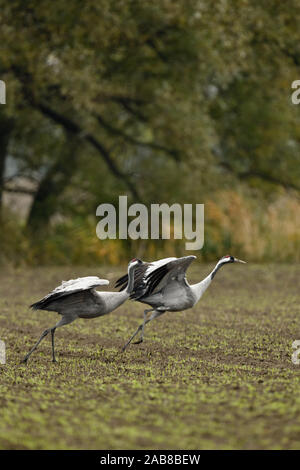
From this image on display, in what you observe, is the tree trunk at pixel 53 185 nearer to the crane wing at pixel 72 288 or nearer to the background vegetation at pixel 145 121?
the background vegetation at pixel 145 121

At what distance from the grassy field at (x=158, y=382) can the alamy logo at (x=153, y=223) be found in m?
5.42

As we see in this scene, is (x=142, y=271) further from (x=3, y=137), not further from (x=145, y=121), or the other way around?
(x=3, y=137)

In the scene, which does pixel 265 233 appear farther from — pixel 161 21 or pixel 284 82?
pixel 161 21

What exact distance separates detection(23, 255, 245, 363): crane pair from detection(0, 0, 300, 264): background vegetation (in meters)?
7.49

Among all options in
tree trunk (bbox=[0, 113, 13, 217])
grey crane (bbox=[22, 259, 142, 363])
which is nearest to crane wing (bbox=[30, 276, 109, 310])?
grey crane (bbox=[22, 259, 142, 363])

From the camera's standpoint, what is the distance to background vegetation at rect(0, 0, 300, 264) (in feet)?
44.6

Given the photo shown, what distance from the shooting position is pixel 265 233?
51.8 ft

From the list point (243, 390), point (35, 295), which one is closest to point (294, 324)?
point (243, 390)

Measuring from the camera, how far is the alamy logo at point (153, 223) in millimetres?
15430

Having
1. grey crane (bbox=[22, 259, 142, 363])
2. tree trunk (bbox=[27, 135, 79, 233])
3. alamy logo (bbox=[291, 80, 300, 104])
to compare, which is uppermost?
alamy logo (bbox=[291, 80, 300, 104])

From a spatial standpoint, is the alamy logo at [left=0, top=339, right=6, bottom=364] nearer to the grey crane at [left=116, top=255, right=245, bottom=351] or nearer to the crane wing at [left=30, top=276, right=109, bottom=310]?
the crane wing at [left=30, top=276, right=109, bottom=310]

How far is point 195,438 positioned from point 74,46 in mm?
10468

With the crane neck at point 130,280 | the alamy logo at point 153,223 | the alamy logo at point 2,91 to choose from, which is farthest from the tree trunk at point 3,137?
the crane neck at point 130,280

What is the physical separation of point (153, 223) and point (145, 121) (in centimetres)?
230
